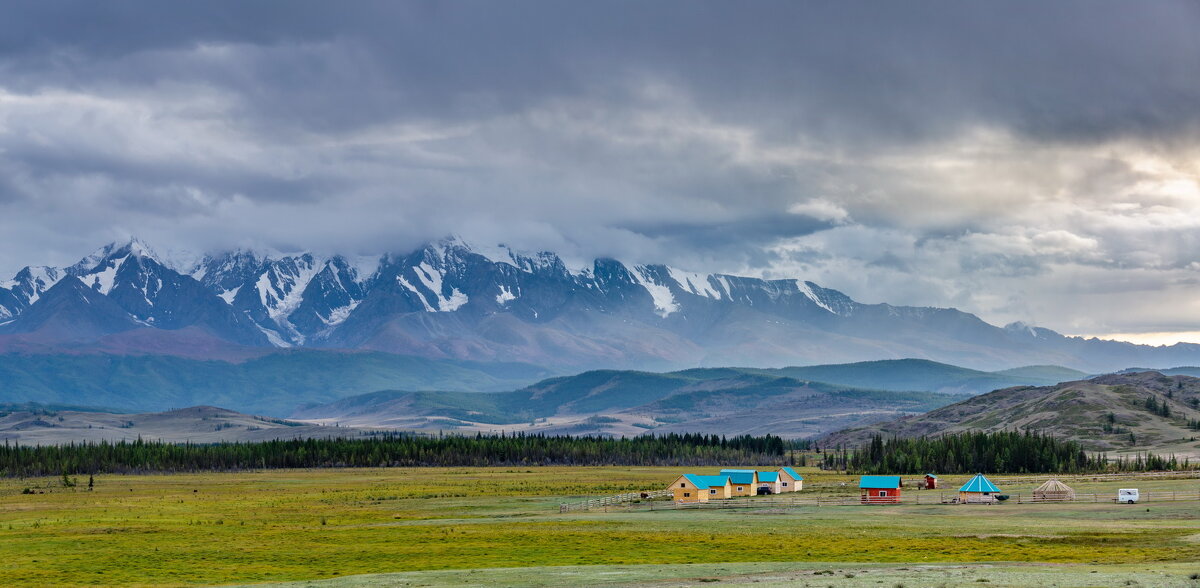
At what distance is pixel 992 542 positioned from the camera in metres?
84.2

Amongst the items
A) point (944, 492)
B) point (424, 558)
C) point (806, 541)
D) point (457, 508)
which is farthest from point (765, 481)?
point (424, 558)

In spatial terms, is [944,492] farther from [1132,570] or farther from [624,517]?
[1132,570]

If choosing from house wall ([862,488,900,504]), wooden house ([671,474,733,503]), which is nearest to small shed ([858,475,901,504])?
house wall ([862,488,900,504])

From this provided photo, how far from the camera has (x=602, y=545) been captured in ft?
299

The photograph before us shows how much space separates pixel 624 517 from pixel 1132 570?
64.6 m

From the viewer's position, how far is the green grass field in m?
68.4

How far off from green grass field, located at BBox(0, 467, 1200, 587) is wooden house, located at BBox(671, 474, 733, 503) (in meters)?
17.0

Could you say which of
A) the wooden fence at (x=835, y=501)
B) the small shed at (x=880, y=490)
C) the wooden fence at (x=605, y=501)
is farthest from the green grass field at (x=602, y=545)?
the small shed at (x=880, y=490)

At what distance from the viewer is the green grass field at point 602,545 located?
68.4 metres

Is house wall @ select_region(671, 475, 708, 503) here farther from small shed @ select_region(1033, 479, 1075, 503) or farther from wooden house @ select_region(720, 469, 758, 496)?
small shed @ select_region(1033, 479, 1075, 503)

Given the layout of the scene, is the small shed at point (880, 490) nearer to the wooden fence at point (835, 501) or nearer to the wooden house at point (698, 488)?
the wooden fence at point (835, 501)

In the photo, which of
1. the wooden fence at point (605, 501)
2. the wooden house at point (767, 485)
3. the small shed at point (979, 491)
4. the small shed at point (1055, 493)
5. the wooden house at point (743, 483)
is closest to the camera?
the small shed at point (1055, 493)

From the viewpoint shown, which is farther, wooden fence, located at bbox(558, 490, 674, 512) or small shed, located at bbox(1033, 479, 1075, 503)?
wooden fence, located at bbox(558, 490, 674, 512)

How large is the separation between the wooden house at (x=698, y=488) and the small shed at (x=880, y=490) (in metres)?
20.4
